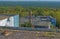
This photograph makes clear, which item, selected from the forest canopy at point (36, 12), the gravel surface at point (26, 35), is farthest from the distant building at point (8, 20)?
the gravel surface at point (26, 35)

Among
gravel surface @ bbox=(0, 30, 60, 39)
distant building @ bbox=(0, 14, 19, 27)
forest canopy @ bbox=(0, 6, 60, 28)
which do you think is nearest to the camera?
gravel surface @ bbox=(0, 30, 60, 39)

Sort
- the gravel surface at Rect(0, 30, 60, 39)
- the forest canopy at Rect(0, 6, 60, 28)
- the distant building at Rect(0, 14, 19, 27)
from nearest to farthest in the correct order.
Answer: the gravel surface at Rect(0, 30, 60, 39)
the distant building at Rect(0, 14, 19, 27)
the forest canopy at Rect(0, 6, 60, 28)

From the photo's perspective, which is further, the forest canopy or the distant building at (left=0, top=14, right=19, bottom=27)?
the forest canopy

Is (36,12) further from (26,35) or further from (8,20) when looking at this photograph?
(26,35)

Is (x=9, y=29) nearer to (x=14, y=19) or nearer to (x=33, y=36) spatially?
(x=33, y=36)

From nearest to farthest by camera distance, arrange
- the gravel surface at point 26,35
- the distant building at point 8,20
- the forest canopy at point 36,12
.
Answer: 1. the gravel surface at point 26,35
2. the distant building at point 8,20
3. the forest canopy at point 36,12

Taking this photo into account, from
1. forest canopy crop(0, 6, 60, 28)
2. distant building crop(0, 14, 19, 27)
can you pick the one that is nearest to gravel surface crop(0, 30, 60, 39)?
distant building crop(0, 14, 19, 27)

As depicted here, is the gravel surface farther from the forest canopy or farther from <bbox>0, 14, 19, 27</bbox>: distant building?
the forest canopy

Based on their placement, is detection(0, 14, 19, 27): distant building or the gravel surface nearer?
the gravel surface

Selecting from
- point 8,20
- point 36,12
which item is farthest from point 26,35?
point 36,12

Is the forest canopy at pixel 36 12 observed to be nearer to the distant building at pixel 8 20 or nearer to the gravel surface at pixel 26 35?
the distant building at pixel 8 20

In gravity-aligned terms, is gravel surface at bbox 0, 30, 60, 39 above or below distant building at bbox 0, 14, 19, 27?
above
